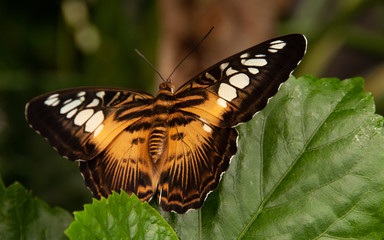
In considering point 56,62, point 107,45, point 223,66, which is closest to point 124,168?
point 223,66

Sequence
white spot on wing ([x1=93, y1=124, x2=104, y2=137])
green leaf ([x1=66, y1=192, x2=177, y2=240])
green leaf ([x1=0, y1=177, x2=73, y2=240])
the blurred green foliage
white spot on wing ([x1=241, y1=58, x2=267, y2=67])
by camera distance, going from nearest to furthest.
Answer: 1. green leaf ([x1=66, y1=192, x2=177, y2=240])
2. green leaf ([x1=0, y1=177, x2=73, y2=240])
3. white spot on wing ([x1=241, y1=58, x2=267, y2=67])
4. white spot on wing ([x1=93, y1=124, x2=104, y2=137])
5. the blurred green foliage

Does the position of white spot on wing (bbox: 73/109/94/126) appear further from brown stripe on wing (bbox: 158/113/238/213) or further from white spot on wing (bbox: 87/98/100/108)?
brown stripe on wing (bbox: 158/113/238/213)

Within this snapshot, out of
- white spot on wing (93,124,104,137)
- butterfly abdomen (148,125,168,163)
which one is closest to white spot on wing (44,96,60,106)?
white spot on wing (93,124,104,137)

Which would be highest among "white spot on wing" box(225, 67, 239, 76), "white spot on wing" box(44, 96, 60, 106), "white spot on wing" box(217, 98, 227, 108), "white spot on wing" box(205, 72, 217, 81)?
"white spot on wing" box(225, 67, 239, 76)

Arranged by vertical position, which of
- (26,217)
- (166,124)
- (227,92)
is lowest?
(26,217)

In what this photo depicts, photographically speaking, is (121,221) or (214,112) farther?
(214,112)

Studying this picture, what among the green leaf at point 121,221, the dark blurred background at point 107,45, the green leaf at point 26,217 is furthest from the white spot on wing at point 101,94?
the dark blurred background at point 107,45

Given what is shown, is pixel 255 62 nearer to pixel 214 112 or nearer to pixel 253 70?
pixel 253 70

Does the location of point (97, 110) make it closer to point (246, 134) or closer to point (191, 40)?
point (246, 134)
